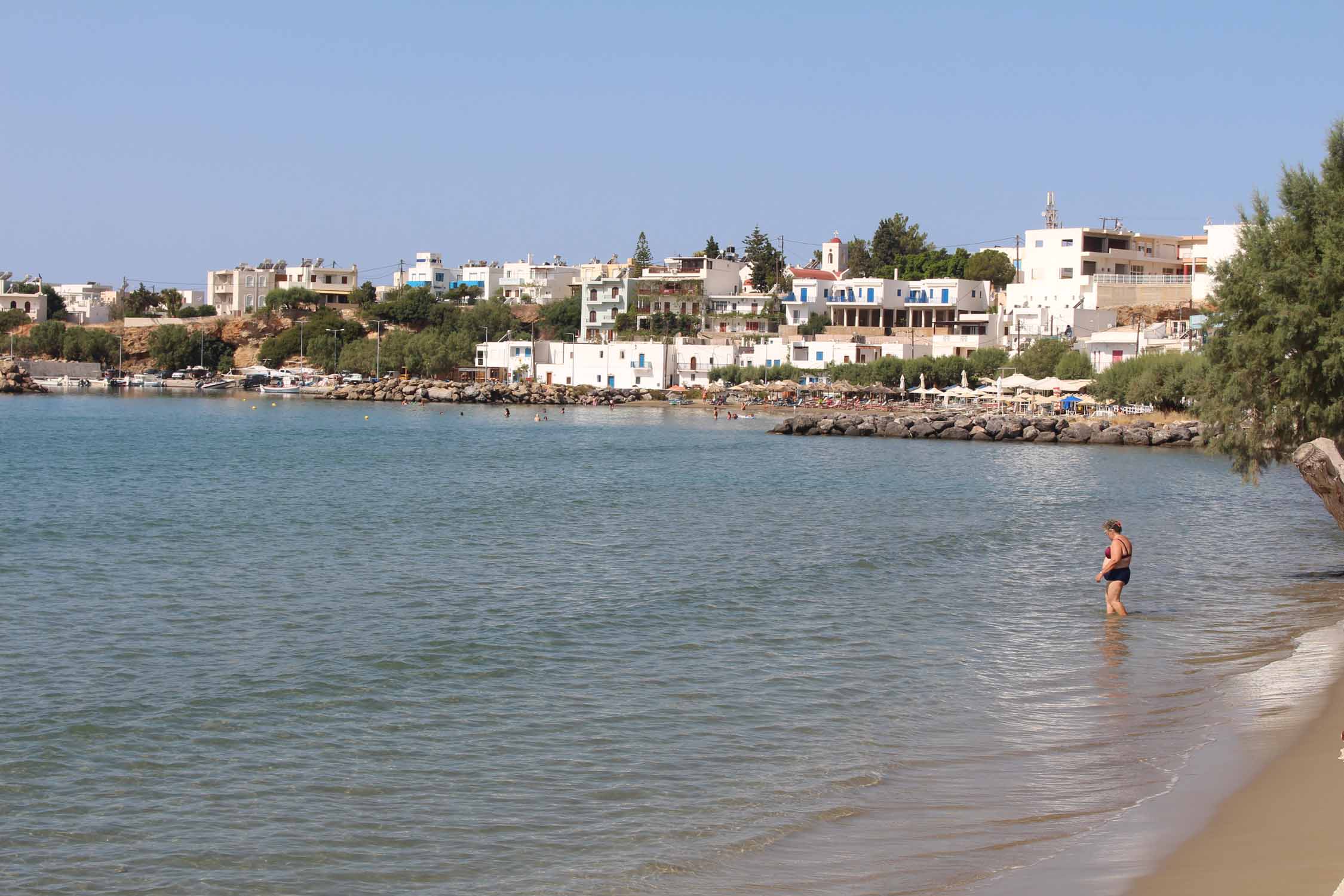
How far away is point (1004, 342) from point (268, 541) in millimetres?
81399

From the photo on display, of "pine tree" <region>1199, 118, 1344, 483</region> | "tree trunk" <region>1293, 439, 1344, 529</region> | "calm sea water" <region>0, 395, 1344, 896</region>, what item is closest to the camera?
"calm sea water" <region>0, 395, 1344, 896</region>

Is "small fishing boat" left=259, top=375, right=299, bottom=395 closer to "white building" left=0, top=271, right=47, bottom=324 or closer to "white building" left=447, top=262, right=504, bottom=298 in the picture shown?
"white building" left=447, top=262, right=504, bottom=298

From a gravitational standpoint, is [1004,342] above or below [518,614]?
above

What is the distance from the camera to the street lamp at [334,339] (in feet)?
446

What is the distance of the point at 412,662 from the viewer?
1553cm

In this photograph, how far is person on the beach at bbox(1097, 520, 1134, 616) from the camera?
18484mm

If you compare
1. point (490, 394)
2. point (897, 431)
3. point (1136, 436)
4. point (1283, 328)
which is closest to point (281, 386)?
point (490, 394)

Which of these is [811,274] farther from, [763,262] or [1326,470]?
[1326,470]

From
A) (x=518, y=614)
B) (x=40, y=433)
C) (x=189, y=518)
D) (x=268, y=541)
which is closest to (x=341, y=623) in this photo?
(x=518, y=614)

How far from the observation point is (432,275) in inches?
6452

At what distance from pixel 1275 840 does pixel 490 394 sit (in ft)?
337

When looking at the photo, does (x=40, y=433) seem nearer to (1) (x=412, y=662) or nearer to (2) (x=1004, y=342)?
(1) (x=412, y=662)

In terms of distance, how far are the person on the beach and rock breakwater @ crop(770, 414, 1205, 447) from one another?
149ft

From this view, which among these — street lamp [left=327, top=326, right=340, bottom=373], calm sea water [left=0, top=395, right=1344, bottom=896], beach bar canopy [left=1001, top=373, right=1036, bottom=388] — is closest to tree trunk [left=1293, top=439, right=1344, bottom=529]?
calm sea water [left=0, top=395, right=1344, bottom=896]
